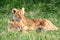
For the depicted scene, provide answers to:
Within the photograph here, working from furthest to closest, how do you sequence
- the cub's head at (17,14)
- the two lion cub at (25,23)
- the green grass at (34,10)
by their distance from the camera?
the green grass at (34,10) < the cub's head at (17,14) < the two lion cub at (25,23)

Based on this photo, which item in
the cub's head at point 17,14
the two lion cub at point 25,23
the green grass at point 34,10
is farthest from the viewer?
the green grass at point 34,10

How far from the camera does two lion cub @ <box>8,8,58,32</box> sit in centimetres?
845

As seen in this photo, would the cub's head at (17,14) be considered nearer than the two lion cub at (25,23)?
No

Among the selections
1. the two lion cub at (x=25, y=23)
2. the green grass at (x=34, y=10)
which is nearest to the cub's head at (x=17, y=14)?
the two lion cub at (x=25, y=23)

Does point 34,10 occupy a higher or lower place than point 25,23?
lower

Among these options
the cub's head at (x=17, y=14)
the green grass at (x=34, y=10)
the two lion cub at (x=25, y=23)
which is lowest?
the green grass at (x=34, y=10)

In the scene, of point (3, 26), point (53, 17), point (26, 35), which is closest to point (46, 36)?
point (26, 35)

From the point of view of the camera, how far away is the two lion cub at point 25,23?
8445 millimetres

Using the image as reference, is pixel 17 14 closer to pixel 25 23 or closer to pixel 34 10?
pixel 25 23

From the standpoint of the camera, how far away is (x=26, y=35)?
770 centimetres

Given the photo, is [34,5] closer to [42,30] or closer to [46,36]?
[42,30]

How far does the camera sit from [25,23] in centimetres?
865

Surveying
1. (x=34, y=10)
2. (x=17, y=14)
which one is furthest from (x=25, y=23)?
(x=34, y=10)

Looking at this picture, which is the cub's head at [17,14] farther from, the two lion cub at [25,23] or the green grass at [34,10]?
the green grass at [34,10]
